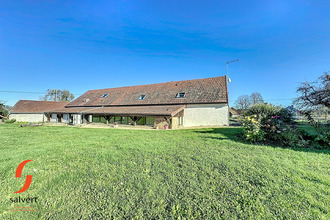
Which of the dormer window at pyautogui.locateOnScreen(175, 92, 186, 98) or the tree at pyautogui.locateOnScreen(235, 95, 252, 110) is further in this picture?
the tree at pyautogui.locateOnScreen(235, 95, 252, 110)

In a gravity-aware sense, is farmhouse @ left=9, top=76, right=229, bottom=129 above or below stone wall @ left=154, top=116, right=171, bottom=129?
above

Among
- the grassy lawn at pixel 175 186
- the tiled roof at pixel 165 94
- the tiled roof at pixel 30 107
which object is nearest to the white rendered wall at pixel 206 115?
the tiled roof at pixel 165 94

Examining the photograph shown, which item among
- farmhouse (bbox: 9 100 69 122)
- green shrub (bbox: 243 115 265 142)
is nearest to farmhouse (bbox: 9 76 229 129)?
farmhouse (bbox: 9 100 69 122)

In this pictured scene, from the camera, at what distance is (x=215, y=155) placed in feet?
15.5

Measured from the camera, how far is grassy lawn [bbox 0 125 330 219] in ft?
7.27

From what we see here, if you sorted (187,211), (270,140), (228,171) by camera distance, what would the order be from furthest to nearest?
1. (270,140)
2. (228,171)
3. (187,211)

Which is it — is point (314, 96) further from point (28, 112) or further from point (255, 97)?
point (28, 112)

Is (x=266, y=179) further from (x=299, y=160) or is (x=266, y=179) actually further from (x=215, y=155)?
(x=299, y=160)

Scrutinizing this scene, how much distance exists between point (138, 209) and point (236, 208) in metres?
1.65

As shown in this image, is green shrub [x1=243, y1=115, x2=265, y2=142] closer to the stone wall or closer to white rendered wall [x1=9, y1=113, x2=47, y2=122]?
the stone wall

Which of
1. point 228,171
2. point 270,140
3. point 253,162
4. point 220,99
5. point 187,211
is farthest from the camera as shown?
point 220,99

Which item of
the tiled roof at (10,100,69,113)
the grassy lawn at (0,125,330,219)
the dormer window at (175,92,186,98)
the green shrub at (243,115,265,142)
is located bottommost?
the grassy lawn at (0,125,330,219)

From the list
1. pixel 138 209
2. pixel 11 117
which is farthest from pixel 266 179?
pixel 11 117

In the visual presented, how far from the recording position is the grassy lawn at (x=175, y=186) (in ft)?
7.27
